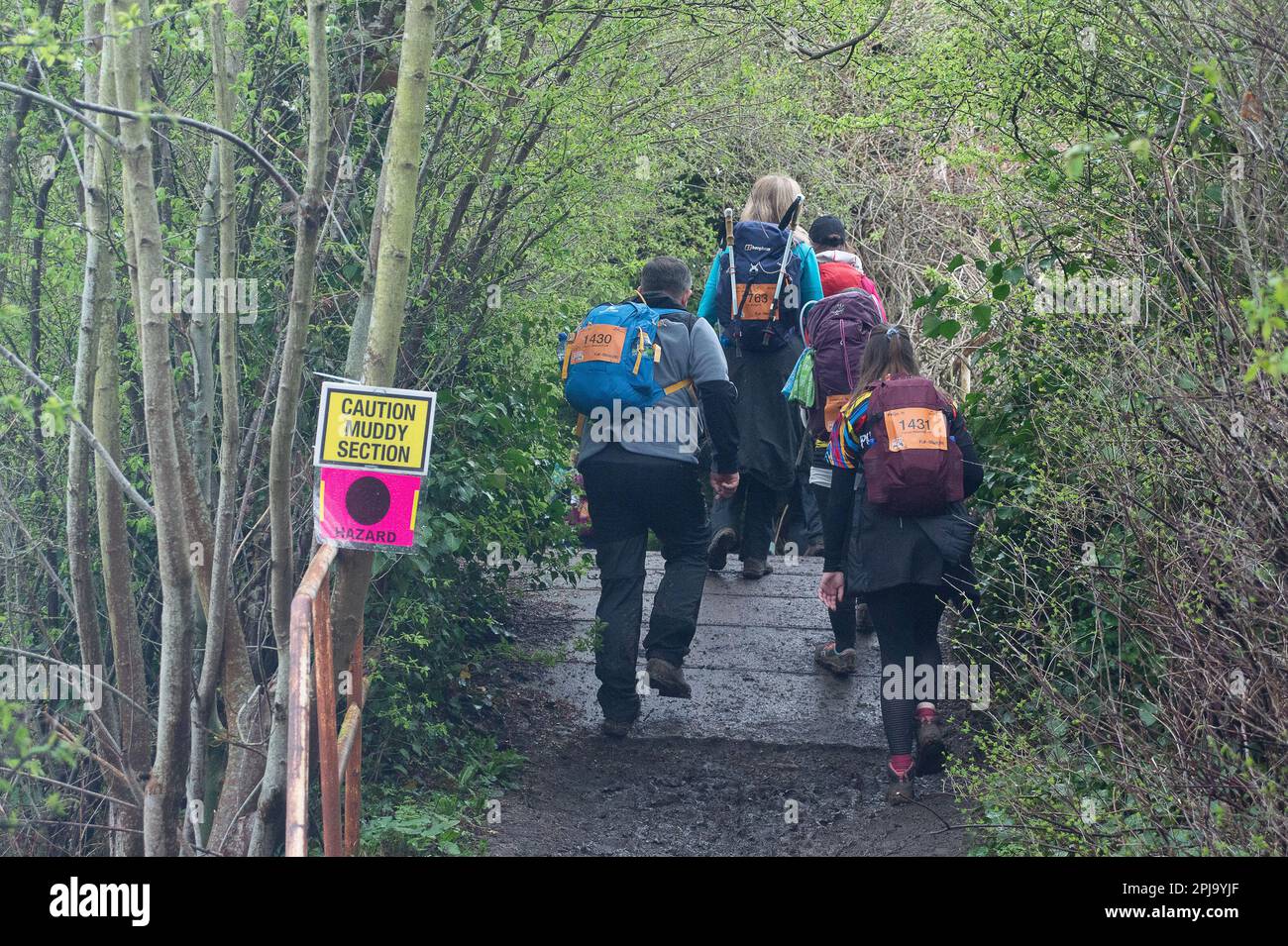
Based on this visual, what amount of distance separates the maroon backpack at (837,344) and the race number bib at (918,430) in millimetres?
1165

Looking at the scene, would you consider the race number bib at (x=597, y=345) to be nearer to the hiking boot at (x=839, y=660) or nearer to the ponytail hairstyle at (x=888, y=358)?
the ponytail hairstyle at (x=888, y=358)

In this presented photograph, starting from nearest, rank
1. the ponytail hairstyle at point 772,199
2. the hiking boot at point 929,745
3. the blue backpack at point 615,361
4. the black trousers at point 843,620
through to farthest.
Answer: the hiking boot at point 929,745 → the blue backpack at point 615,361 → the black trousers at point 843,620 → the ponytail hairstyle at point 772,199

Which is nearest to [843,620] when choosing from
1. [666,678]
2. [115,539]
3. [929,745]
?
[666,678]

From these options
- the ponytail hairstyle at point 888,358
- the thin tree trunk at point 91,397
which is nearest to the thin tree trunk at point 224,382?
the thin tree trunk at point 91,397

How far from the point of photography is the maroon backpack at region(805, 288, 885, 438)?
22.8 ft

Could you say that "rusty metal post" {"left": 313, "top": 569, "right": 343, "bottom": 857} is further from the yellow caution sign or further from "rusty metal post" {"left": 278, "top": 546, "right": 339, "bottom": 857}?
the yellow caution sign

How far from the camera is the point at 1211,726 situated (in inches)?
161

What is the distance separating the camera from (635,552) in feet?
22.1

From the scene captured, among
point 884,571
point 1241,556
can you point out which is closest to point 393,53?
point 884,571

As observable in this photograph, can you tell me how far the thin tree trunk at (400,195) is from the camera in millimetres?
4281

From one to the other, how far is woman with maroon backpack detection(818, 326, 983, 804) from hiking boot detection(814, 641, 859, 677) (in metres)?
1.17

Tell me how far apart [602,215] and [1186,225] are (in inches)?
127

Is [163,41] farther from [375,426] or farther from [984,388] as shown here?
[984,388]

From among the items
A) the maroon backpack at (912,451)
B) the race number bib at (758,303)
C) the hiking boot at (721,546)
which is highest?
the race number bib at (758,303)
